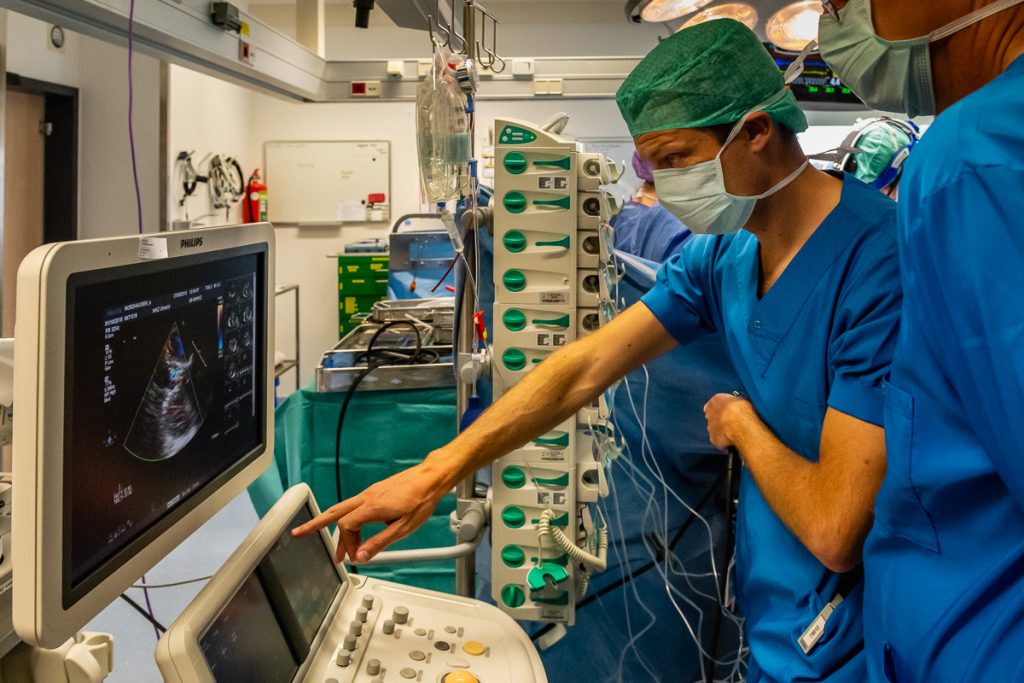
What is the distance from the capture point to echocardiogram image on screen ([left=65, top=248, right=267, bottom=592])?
76cm

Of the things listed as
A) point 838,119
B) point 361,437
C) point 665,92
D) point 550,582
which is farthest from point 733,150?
point 838,119

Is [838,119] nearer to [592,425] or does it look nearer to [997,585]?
[592,425]

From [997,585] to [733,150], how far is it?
74cm

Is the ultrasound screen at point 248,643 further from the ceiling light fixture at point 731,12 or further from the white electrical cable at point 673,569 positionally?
the ceiling light fixture at point 731,12

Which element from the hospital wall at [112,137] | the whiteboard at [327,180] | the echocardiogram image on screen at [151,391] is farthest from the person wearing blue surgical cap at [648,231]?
the whiteboard at [327,180]

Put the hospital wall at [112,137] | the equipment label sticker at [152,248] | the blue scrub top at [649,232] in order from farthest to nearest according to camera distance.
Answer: the hospital wall at [112,137], the blue scrub top at [649,232], the equipment label sticker at [152,248]

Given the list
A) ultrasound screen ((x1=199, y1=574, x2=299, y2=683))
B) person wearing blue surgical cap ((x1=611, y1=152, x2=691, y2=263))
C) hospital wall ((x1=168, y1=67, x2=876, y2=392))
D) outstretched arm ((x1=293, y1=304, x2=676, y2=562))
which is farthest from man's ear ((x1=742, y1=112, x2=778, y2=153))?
hospital wall ((x1=168, y1=67, x2=876, y2=392))

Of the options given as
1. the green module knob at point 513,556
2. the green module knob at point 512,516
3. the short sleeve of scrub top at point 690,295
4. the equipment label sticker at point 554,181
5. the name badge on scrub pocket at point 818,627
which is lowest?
the green module knob at point 513,556

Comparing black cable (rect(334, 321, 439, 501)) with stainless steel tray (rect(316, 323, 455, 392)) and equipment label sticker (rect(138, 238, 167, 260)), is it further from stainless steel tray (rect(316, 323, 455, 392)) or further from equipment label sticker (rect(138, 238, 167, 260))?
equipment label sticker (rect(138, 238, 167, 260))

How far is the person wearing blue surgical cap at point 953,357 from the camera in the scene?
688 mm

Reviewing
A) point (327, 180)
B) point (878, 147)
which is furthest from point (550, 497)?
point (327, 180)

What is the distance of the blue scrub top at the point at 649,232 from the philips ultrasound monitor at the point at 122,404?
191 cm

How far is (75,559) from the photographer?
76 centimetres

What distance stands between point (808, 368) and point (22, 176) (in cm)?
464
